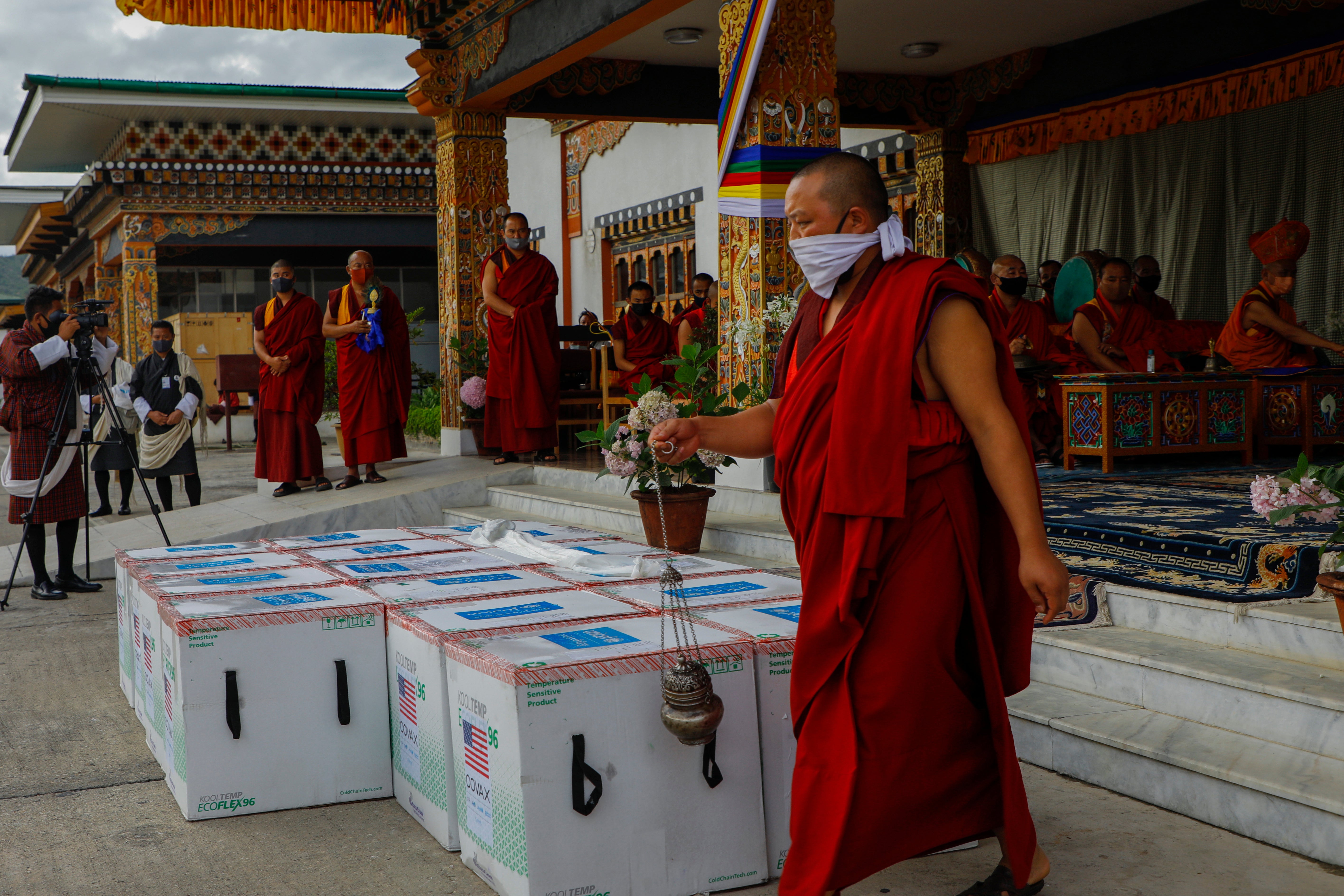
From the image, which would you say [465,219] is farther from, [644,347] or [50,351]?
[50,351]

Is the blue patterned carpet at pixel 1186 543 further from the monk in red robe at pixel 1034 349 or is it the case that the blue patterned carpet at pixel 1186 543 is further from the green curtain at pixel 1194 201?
the green curtain at pixel 1194 201

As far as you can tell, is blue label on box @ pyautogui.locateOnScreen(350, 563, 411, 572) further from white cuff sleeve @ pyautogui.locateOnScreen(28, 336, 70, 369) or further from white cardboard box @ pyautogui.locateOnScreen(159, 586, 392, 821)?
white cuff sleeve @ pyautogui.locateOnScreen(28, 336, 70, 369)

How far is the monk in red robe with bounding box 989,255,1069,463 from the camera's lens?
637cm

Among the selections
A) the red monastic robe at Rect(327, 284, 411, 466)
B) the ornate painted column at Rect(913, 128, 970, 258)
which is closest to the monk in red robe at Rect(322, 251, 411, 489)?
the red monastic robe at Rect(327, 284, 411, 466)

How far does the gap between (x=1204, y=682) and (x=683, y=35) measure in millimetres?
5960

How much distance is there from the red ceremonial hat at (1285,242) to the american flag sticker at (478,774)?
5441 millimetres

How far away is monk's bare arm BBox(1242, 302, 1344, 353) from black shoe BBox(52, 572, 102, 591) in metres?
5.98

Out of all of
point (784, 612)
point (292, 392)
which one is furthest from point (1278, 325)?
point (292, 392)

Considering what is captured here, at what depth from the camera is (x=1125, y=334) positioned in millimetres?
6465

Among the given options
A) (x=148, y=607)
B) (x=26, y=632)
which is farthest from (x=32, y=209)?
(x=148, y=607)

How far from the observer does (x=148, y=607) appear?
9.85 ft

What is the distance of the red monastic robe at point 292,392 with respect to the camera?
7.19 metres

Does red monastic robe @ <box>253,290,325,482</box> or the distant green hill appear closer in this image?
red monastic robe @ <box>253,290,325,482</box>

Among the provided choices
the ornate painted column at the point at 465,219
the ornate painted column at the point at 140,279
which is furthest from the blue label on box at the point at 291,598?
the ornate painted column at the point at 140,279
